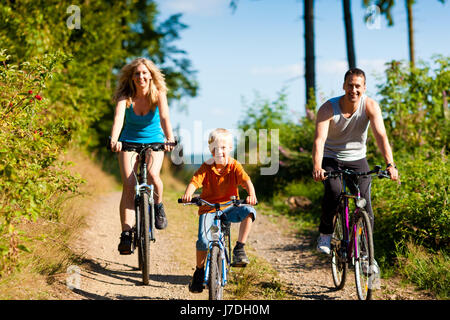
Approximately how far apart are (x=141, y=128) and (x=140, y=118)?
0.11m

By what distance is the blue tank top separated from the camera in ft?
17.1

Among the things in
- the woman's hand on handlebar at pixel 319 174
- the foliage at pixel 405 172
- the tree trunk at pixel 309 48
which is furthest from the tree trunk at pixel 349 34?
the woman's hand on handlebar at pixel 319 174

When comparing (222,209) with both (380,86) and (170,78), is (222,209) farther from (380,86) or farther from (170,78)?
(170,78)

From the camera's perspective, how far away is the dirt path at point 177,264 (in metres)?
4.83

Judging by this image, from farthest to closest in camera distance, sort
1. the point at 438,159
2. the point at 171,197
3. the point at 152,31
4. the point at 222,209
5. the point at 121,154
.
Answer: the point at 152,31
the point at 171,197
the point at 438,159
the point at 121,154
the point at 222,209

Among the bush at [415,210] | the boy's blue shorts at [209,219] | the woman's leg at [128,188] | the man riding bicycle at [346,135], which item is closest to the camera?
the boy's blue shorts at [209,219]

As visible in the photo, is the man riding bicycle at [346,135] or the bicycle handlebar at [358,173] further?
the man riding bicycle at [346,135]

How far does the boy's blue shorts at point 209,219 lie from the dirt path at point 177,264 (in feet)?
2.49

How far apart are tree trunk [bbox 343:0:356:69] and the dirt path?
6422mm

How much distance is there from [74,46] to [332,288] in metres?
8.13

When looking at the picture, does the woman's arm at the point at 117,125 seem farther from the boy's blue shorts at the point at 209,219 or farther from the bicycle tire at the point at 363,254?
the bicycle tire at the point at 363,254

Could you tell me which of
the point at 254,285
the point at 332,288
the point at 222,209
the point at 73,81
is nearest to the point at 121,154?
the point at 222,209

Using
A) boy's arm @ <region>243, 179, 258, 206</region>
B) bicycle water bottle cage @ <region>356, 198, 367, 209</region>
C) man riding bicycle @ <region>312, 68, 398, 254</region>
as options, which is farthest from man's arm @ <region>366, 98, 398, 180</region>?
boy's arm @ <region>243, 179, 258, 206</region>
